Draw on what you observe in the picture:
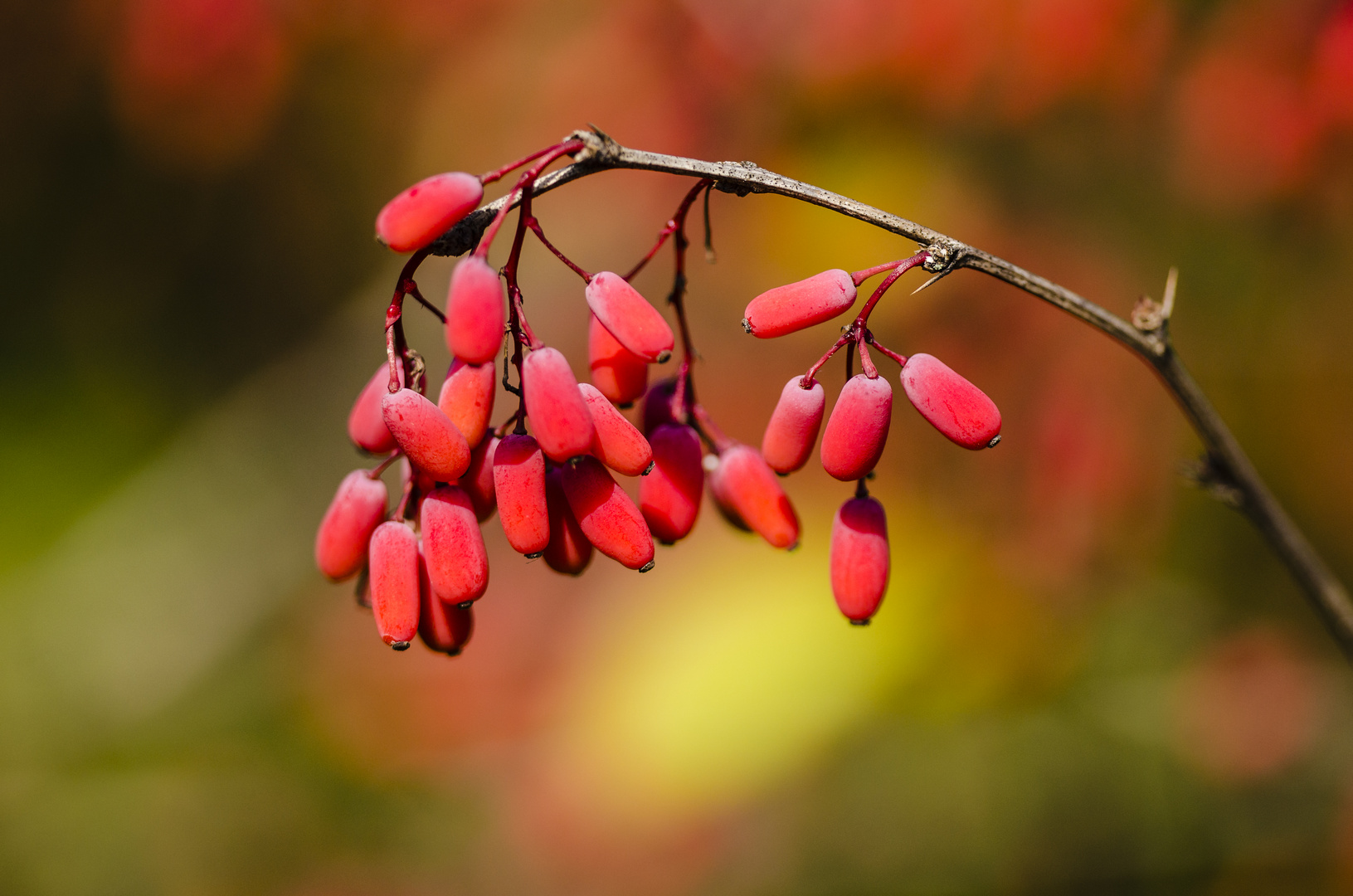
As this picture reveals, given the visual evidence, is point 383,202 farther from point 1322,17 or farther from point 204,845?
point 1322,17

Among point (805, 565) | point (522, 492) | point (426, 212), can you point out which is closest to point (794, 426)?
point (522, 492)

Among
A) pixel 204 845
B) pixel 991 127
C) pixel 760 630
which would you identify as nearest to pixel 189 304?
pixel 204 845

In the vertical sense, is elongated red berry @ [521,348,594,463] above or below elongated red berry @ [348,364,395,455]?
below

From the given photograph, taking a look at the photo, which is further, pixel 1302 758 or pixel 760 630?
pixel 760 630

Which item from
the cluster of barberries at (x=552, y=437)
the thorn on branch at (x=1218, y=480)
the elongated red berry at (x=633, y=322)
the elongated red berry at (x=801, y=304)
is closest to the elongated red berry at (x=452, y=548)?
the cluster of barberries at (x=552, y=437)

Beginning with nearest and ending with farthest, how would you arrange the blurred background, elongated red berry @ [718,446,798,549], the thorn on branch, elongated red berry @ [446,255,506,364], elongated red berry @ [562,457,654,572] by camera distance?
elongated red berry @ [446,255,506,364] < elongated red berry @ [562,457,654,572] < elongated red berry @ [718,446,798,549] < the thorn on branch < the blurred background

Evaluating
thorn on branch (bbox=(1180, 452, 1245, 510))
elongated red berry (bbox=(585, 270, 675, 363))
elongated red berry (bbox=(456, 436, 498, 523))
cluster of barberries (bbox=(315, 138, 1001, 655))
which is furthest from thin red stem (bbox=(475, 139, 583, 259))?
thorn on branch (bbox=(1180, 452, 1245, 510))

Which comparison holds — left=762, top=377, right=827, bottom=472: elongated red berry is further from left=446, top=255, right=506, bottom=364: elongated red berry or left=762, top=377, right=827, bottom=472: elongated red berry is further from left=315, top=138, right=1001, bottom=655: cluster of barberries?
left=446, top=255, right=506, bottom=364: elongated red berry

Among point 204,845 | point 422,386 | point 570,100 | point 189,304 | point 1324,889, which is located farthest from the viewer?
point 189,304
